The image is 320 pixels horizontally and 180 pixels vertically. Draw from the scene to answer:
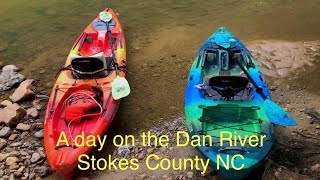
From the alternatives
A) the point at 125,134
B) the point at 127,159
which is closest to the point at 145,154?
the point at 127,159

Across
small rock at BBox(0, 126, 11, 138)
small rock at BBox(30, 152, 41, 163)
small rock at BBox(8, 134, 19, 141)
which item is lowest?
small rock at BBox(30, 152, 41, 163)

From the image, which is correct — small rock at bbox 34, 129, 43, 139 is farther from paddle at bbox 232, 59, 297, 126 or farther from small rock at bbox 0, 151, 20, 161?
paddle at bbox 232, 59, 297, 126

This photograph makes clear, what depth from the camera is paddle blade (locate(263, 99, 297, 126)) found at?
552 centimetres

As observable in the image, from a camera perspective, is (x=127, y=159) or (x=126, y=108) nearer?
(x=127, y=159)

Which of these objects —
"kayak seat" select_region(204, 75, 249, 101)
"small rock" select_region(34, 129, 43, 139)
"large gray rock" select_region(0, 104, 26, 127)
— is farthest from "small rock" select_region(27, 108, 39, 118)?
"kayak seat" select_region(204, 75, 249, 101)

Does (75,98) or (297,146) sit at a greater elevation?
(75,98)

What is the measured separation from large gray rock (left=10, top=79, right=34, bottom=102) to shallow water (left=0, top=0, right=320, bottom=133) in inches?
16.2

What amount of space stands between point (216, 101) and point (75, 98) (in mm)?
2765

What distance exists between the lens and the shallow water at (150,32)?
8055 mm

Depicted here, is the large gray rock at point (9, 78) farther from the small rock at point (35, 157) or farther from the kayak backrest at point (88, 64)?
the small rock at point (35, 157)

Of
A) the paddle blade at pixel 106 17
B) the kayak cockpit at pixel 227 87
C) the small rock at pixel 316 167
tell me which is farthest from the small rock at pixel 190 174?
the paddle blade at pixel 106 17

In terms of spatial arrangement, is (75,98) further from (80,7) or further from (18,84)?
(80,7)

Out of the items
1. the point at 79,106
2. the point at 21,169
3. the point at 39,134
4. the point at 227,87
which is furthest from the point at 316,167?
the point at 39,134

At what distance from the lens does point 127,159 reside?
21.0ft
